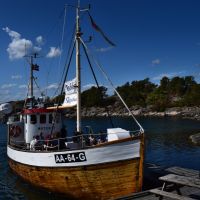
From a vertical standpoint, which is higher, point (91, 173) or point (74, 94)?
point (74, 94)

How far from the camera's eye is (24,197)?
22484 millimetres

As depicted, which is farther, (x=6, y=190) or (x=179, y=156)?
(x=179, y=156)

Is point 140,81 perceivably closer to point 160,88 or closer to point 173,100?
point 160,88

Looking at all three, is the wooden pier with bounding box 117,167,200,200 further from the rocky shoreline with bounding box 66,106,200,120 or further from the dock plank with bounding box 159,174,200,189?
the rocky shoreline with bounding box 66,106,200,120

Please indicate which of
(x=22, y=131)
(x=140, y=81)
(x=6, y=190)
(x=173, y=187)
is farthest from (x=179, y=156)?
(x=140, y=81)

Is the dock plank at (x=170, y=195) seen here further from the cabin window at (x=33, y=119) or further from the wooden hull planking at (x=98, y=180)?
the cabin window at (x=33, y=119)

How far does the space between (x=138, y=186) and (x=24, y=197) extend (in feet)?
28.3

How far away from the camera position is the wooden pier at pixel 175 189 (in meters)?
14.0

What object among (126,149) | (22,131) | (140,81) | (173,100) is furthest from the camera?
(140,81)

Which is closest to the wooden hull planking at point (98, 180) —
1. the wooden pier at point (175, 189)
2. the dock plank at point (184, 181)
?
the wooden pier at point (175, 189)

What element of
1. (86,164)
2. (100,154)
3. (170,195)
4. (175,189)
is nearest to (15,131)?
(86,164)

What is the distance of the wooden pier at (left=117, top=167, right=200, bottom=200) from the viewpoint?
550 inches

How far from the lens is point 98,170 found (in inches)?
708

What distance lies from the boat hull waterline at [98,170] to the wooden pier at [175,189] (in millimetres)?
1555
